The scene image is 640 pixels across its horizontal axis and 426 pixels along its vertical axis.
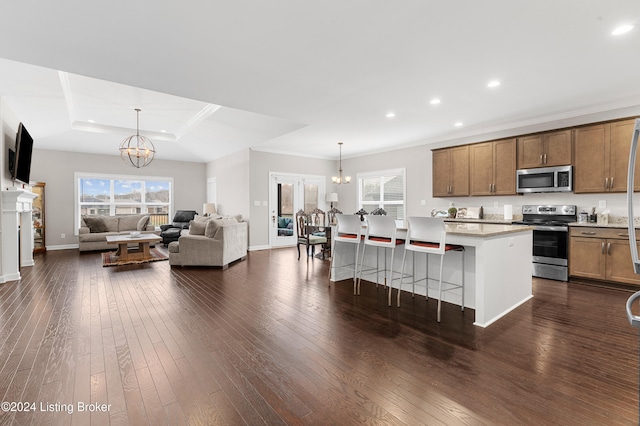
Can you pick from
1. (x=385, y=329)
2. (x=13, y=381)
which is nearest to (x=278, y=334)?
(x=385, y=329)

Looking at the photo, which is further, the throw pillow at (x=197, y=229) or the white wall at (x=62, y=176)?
the white wall at (x=62, y=176)

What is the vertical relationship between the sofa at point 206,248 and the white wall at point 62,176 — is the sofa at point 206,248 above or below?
below

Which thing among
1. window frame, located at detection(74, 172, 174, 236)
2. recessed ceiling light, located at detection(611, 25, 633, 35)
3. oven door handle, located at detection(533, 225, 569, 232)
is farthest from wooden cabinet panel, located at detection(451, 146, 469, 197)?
window frame, located at detection(74, 172, 174, 236)

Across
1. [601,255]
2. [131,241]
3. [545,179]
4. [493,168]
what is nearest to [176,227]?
[131,241]

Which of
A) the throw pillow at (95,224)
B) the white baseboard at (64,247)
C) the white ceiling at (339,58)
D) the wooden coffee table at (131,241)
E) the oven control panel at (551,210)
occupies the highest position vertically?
the white ceiling at (339,58)

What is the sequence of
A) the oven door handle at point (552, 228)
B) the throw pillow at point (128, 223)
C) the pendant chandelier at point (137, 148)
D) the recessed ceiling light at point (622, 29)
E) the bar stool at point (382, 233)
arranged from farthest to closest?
the throw pillow at point (128, 223), the pendant chandelier at point (137, 148), the oven door handle at point (552, 228), the bar stool at point (382, 233), the recessed ceiling light at point (622, 29)

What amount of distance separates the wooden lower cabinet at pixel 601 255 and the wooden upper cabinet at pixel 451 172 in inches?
77.0

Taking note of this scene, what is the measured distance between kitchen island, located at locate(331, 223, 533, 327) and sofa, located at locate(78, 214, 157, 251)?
7497mm

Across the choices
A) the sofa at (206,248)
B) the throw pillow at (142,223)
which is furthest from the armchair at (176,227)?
the sofa at (206,248)

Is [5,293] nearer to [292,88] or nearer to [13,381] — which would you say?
[13,381]

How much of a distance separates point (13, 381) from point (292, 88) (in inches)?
144

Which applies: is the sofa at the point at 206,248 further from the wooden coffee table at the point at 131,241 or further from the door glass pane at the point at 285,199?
the door glass pane at the point at 285,199

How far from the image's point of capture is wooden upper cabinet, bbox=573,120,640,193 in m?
4.23

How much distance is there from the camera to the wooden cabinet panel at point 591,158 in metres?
4.38
